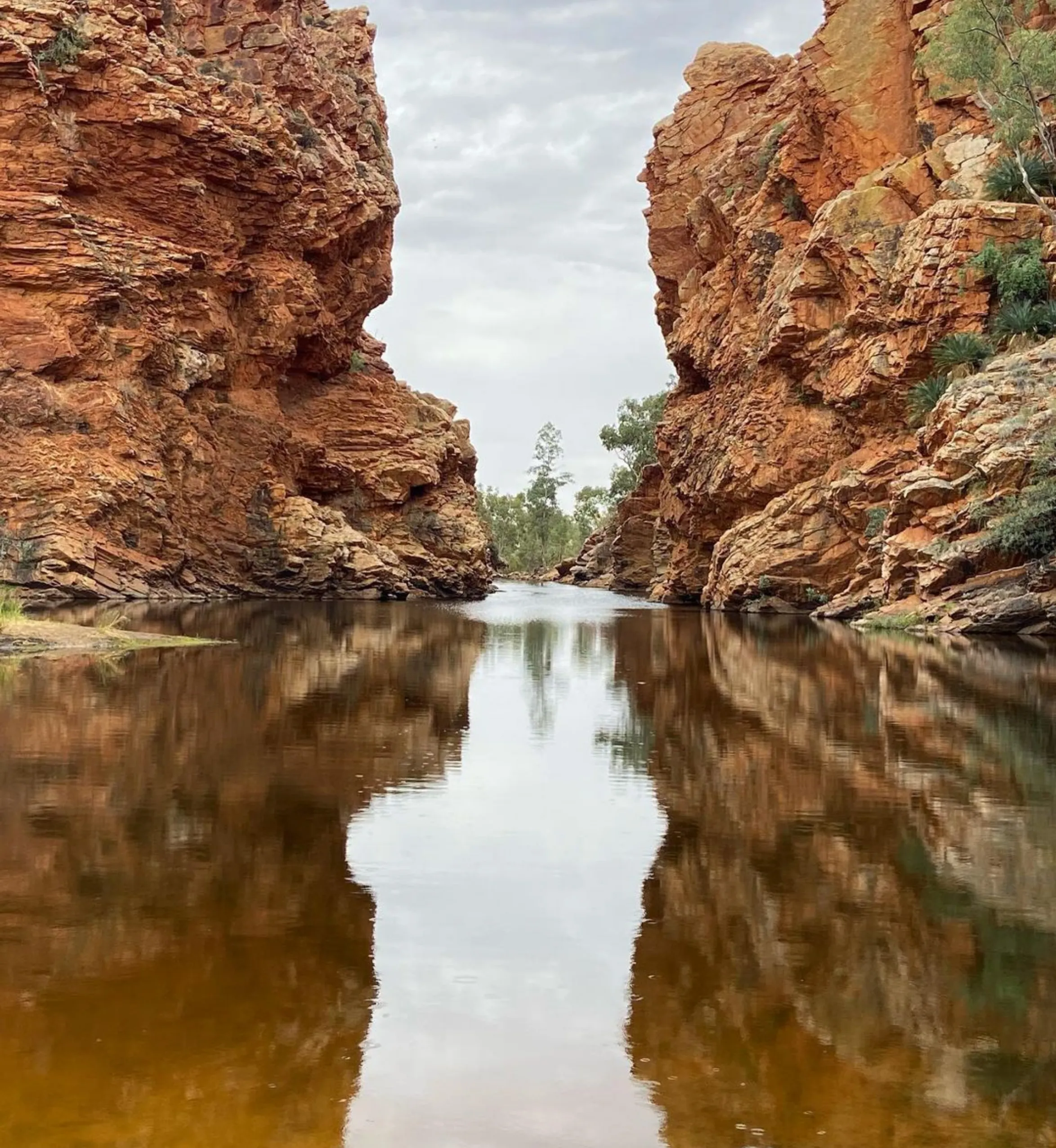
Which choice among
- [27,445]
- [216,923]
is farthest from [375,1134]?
[27,445]

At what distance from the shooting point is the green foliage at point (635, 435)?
102 meters

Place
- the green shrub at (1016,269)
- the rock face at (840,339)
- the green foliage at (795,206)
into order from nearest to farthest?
1. the rock face at (840,339)
2. the green shrub at (1016,269)
3. the green foliage at (795,206)

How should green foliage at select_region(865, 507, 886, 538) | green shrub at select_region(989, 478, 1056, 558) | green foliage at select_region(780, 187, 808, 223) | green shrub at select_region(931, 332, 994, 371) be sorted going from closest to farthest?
green shrub at select_region(989, 478, 1056, 558), green shrub at select_region(931, 332, 994, 371), green foliage at select_region(865, 507, 886, 538), green foliage at select_region(780, 187, 808, 223)

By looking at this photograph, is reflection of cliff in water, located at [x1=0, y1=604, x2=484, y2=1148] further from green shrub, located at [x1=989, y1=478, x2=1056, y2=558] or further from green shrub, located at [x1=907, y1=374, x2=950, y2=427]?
green shrub, located at [x1=907, y1=374, x2=950, y2=427]

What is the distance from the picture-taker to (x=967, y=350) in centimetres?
3681

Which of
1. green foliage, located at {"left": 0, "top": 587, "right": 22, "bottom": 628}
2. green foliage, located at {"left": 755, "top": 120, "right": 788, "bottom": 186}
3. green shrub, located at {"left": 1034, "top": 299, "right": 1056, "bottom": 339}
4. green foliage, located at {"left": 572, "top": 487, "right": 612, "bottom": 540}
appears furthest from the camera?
green foliage, located at {"left": 572, "top": 487, "right": 612, "bottom": 540}

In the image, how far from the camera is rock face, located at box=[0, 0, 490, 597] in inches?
1667

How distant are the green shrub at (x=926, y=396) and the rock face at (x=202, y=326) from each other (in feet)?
76.0

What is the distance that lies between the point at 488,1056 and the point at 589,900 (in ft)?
6.82

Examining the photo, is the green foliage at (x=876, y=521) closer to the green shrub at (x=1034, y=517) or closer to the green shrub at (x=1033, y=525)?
the green shrub at (x=1034, y=517)

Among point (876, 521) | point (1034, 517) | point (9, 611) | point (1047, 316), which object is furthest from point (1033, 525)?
point (9, 611)

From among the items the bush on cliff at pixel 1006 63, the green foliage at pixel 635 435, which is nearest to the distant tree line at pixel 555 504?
the green foliage at pixel 635 435

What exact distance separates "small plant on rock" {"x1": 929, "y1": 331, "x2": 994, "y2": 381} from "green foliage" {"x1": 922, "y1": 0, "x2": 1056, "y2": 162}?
5.43 m

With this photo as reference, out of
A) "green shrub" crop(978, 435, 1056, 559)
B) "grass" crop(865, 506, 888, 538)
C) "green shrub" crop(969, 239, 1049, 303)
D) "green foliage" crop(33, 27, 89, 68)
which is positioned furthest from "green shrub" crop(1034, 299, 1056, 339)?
"green foliage" crop(33, 27, 89, 68)
